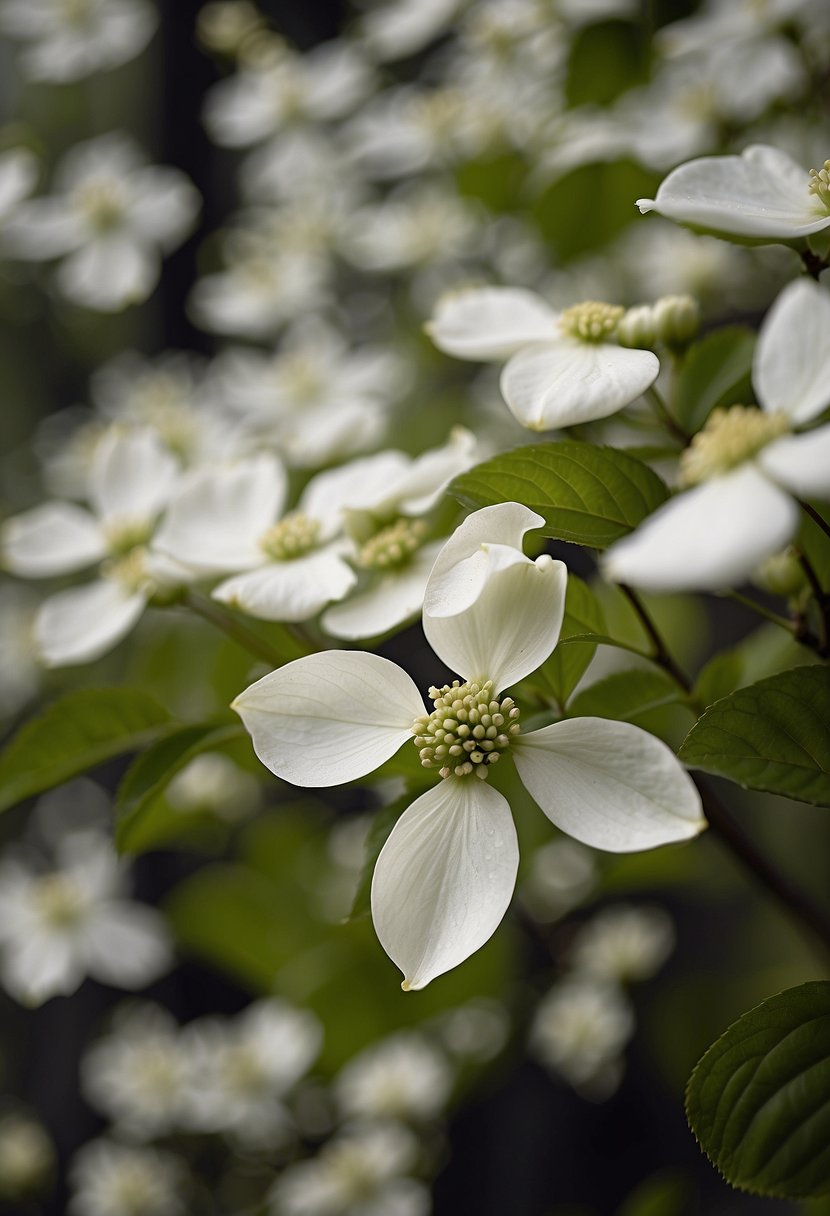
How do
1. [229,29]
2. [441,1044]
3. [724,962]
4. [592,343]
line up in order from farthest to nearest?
[724,962] → [229,29] → [441,1044] → [592,343]

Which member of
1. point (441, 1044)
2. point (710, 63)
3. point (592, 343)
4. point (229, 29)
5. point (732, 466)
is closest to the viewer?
point (732, 466)

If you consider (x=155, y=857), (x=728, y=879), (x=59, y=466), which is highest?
(x=59, y=466)

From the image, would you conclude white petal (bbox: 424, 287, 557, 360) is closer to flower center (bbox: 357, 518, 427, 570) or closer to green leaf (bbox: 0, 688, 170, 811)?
flower center (bbox: 357, 518, 427, 570)

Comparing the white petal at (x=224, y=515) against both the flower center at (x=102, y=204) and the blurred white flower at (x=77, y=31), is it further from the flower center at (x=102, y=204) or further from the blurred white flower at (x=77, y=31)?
the blurred white flower at (x=77, y=31)

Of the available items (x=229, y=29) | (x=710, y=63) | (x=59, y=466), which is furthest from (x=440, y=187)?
(x=59, y=466)

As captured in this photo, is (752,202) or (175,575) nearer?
(752,202)

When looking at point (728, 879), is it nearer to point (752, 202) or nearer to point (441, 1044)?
point (441, 1044)

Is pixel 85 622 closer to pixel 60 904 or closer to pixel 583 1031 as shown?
pixel 60 904

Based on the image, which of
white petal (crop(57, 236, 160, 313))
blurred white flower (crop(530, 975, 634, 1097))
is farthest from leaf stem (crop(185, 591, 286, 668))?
blurred white flower (crop(530, 975, 634, 1097))
